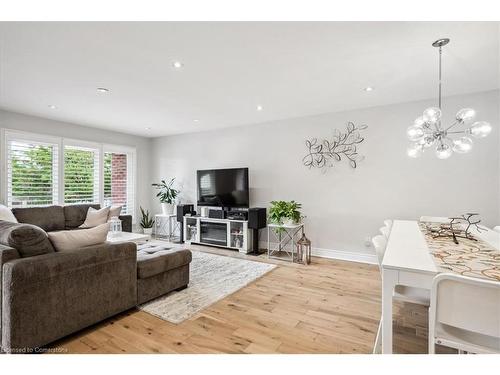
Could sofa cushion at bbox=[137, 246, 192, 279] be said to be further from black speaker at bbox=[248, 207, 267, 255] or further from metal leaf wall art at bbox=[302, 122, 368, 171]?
metal leaf wall art at bbox=[302, 122, 368, 171]

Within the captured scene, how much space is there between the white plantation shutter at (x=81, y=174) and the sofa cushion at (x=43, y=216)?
669mm

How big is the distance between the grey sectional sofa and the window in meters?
2.74

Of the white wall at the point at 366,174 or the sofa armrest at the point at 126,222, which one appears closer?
the white wall at the point at 366,174

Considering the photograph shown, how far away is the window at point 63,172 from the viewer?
4016 mm

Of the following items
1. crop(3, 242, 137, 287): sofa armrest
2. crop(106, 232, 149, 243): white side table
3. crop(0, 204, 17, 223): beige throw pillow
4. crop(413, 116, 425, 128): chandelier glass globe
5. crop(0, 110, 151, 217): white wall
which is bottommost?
crop(106, 232, 149, 243): white side table

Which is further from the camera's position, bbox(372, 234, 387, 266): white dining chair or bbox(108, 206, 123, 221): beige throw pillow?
bbox(108, 206, 123, 221): beige throw pillow

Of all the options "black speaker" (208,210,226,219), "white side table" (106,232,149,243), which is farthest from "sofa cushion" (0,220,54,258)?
"black speaker" (208,210,226,219)

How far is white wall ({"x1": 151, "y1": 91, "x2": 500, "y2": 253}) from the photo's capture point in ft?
10.7

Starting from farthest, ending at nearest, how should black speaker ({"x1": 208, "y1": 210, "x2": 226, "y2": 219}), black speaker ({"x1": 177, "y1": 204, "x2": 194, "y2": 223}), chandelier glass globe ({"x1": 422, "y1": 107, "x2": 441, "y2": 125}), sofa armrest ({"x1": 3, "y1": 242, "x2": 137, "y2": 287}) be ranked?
black speaker ({"x1": 177, "y1": 204, "x2": 194, "y2": 223}) < black speaker ({"x1": 208, "y1": 210, "x2": 226, "y2": 219}) < chandelier glass globe ({"x1": 422, "y1": 107, "x2": 441, "y2": 125}) < sofa armrest ({"x1": 3, "y1": 242, "x2": 137, "y2": 287})

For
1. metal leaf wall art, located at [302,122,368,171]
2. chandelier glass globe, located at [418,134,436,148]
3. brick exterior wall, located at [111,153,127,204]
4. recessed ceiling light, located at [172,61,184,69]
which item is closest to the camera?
chandelier glass globe, located at [418,134,436,148]

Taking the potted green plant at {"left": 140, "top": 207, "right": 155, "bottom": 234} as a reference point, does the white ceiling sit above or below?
above

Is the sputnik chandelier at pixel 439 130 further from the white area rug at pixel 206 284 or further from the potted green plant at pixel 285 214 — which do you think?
the white area rug at pixel 206 284

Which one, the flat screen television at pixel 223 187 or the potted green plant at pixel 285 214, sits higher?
the flat screen television at pixel 223 187

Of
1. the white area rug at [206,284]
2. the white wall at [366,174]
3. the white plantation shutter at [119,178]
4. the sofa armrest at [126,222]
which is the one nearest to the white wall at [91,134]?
the white plantation shutter at [119,178]
